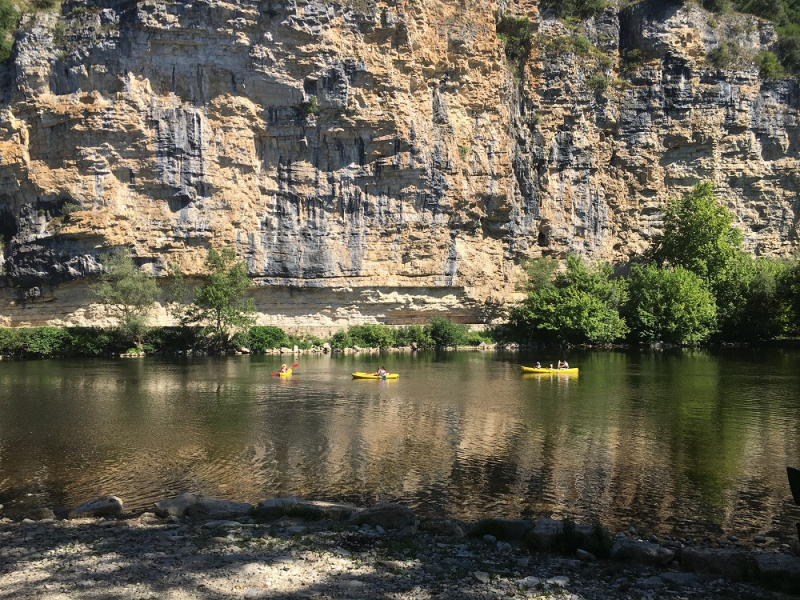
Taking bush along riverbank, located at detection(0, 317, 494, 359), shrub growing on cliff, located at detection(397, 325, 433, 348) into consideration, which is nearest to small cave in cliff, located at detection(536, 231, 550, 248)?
bush along riverbank, located at detection(0, 317, 494, 359)

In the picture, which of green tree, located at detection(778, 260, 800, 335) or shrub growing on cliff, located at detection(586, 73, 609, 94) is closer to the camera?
green tree, located at detection(778, 260, 800, 335)

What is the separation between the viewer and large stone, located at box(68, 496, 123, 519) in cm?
1072

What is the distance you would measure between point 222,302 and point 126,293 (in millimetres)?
5977

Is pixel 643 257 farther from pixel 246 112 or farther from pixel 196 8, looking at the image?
pixel 196 8

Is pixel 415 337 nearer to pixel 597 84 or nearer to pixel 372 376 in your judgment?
pixel 372 376

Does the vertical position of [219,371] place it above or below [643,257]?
below

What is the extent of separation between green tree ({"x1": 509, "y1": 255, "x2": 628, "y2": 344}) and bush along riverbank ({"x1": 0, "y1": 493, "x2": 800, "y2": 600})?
38.3 meters

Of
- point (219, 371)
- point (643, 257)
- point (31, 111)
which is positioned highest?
point (31, 111)

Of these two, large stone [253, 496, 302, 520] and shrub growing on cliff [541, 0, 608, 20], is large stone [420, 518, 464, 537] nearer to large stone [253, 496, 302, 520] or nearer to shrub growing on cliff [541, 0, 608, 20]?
large stone [253, 496, 302, 520]

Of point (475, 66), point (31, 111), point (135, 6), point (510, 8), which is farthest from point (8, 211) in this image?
point (510, 8)

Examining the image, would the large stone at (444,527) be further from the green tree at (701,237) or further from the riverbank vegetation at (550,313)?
the green tree at (701,237)

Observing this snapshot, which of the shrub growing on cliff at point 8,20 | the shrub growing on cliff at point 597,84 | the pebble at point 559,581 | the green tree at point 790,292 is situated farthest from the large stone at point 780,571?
the shrub growing on cliff at point 8,20

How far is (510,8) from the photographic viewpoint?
2323 inches

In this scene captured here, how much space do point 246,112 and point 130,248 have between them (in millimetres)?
13043
